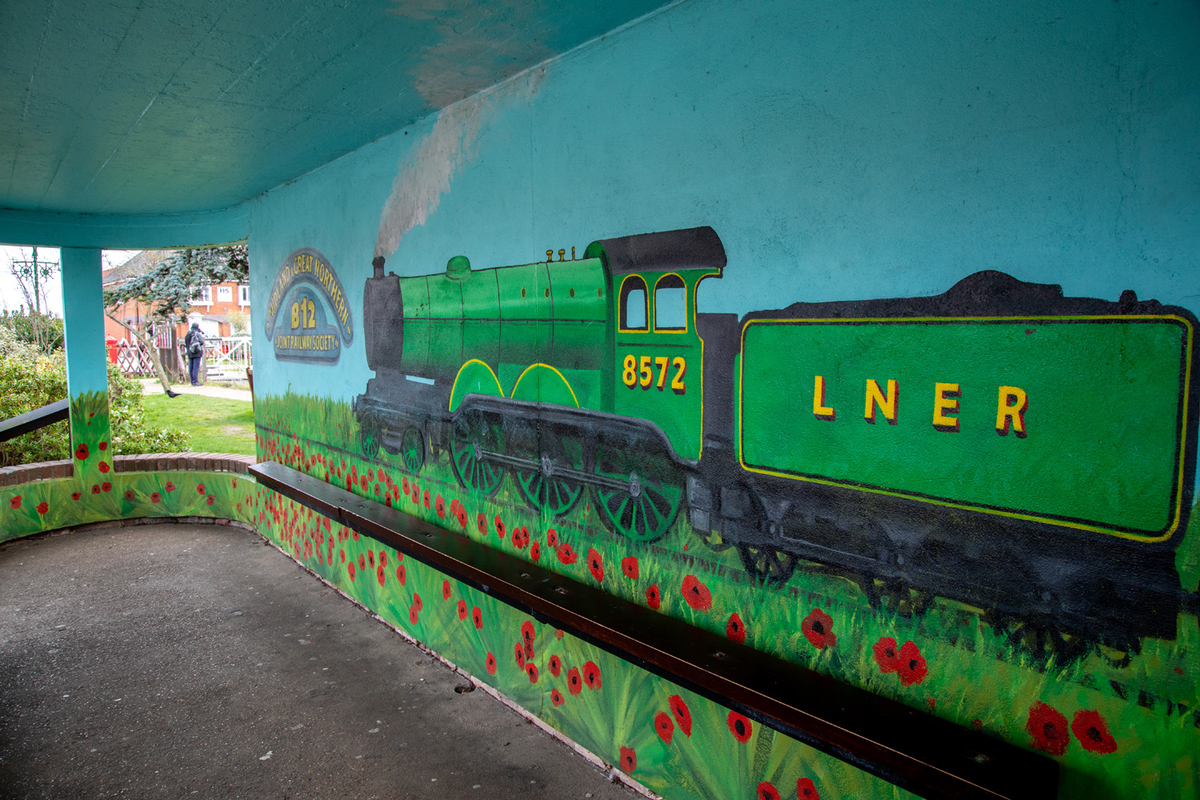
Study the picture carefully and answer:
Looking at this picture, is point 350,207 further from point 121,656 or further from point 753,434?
point 753,434

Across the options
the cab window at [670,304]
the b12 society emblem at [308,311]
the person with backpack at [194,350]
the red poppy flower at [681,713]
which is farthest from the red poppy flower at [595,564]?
the person with backpack at [194,350]

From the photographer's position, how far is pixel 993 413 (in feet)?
5.08

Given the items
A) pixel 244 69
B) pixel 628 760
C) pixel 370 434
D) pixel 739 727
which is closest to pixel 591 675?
pixel 628 760

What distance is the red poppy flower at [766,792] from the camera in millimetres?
2074

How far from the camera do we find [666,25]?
7.25 ft

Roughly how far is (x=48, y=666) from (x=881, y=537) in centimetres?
435

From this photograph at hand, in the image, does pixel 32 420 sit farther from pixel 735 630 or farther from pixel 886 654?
pixel 886 654

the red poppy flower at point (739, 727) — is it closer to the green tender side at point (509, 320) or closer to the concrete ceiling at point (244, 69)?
the green tender side at point (509, 320)

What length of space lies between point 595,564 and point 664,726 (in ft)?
2.09

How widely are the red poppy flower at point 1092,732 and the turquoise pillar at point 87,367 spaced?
7.55m

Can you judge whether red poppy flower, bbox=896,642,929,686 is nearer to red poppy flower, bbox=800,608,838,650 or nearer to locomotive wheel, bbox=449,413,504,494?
red poppy flower, bbox=800,608,838,650

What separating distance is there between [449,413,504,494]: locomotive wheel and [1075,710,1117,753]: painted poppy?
2.22 m

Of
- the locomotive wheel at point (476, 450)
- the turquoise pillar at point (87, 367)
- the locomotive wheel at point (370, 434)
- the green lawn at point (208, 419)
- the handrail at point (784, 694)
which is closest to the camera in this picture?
the handrail at point (784, 694)

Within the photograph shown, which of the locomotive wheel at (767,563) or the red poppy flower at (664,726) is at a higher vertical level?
the locomotive wheel at (767,563)
